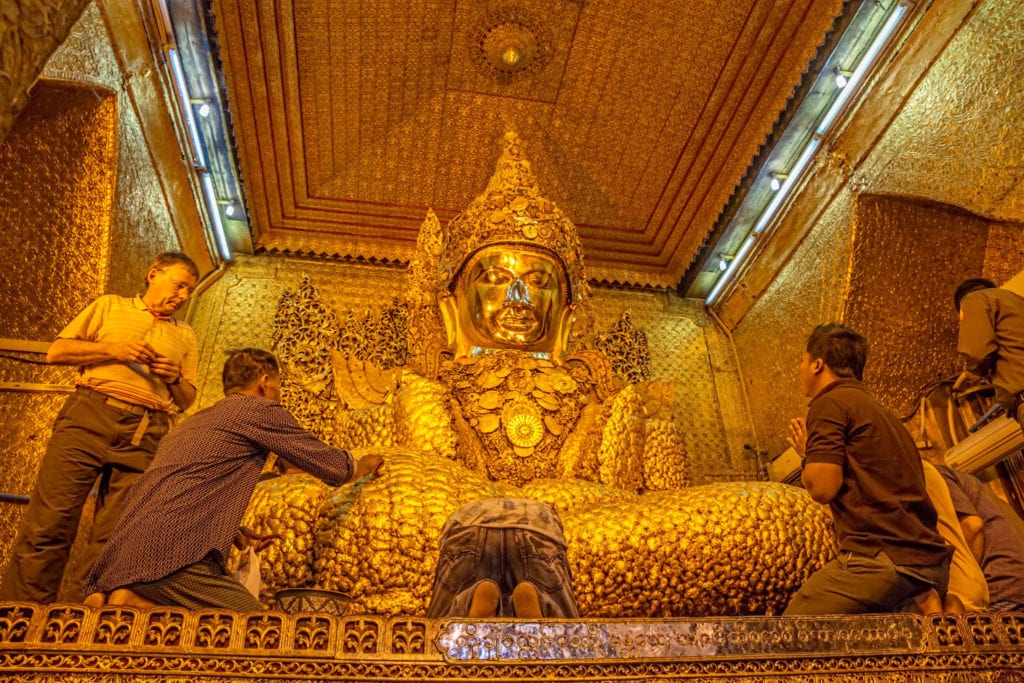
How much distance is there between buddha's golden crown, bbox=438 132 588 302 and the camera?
13.5 feet

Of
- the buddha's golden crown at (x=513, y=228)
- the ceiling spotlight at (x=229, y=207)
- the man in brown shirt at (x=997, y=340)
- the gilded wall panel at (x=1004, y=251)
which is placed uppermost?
the ceiling spotlight at (x=229, y=207)

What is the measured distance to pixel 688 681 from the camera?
1612 millimetres

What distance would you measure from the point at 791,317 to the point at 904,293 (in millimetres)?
739

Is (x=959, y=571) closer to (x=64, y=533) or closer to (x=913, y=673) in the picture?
(x=913, y=673)

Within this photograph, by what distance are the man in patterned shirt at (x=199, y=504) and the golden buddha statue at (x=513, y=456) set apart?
0.59m

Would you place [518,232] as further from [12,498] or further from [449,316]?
[12,498]

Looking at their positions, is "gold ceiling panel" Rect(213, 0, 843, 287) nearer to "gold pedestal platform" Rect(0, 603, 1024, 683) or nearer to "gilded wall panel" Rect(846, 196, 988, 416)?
"gilded wall panel" Rect(846, 196, 988, 416)

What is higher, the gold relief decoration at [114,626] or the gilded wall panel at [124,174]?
the gilded wall panel at [124,174]

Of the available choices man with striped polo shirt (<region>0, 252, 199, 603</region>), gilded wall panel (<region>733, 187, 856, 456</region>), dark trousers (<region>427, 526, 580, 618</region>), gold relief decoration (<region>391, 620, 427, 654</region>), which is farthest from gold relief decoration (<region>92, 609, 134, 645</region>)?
gilded wall panel (<region>733, 187, 856, 456</region>)

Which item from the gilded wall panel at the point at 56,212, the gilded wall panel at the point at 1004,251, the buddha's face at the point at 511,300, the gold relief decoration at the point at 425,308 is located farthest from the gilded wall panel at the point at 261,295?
the gilded wall panel at the point at 1004,251

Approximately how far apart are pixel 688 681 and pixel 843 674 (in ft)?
1.10

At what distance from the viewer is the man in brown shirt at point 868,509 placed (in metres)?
1.81

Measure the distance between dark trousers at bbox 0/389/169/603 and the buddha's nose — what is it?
1.85 m

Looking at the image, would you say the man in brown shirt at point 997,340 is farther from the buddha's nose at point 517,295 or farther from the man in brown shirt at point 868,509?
the buddha's nose at point 517,295
